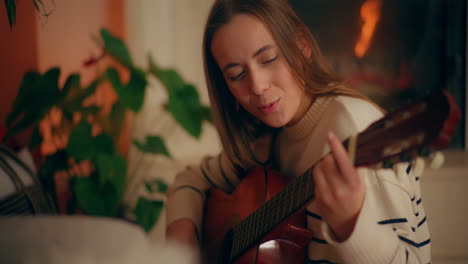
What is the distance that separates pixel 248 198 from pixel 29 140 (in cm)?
105

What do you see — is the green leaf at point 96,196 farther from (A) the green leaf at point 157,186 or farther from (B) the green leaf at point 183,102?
(B) the green leaf at point 183,102

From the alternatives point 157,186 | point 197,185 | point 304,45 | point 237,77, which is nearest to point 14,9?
point 237,77

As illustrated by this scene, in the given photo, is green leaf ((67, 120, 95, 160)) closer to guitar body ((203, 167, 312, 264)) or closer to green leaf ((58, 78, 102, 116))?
green leaf ((58, 78, 102, 116))

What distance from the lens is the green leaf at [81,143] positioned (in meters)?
1.31

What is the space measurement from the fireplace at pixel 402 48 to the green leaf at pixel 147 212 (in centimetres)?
94

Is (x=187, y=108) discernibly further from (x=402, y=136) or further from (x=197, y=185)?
(x=402, y=136)

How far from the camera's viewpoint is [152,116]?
1.78 meters

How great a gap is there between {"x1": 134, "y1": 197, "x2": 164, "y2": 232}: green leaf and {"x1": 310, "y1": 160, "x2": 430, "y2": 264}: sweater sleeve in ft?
3.53

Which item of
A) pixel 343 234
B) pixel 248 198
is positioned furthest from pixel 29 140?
pixel 343 234

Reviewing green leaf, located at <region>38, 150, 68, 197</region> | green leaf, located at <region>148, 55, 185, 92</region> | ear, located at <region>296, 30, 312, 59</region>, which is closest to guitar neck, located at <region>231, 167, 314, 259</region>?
ear, located at <region>296, 30, 312, 59</region>

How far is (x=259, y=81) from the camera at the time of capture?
626 millimetres

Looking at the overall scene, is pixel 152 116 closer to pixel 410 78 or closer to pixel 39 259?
pixel 410 78

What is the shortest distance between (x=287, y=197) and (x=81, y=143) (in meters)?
1.01

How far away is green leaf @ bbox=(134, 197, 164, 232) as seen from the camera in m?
1.47
